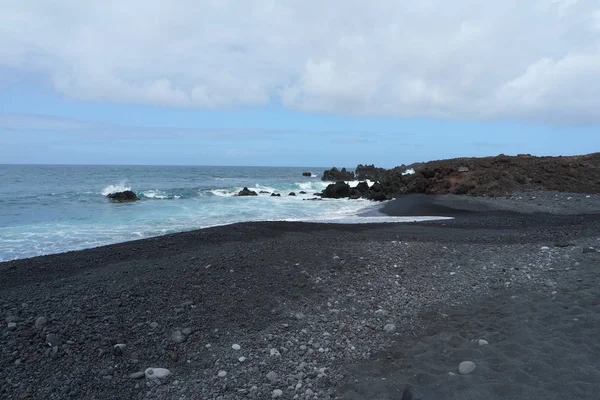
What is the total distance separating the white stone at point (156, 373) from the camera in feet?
13.7

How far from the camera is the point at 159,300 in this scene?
5965 millimetres

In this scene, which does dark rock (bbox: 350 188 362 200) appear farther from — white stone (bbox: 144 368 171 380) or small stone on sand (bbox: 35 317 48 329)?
white stone (bbox: 144 368 171 380)

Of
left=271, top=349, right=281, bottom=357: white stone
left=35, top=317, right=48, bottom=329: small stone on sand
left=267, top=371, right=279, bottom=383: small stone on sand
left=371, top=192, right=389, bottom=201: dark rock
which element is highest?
left=371, top=192, right=389, bottom=201: dark rock

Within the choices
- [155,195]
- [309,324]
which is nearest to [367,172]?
[155,195]

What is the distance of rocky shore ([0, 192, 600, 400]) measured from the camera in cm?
397

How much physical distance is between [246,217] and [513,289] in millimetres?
16016

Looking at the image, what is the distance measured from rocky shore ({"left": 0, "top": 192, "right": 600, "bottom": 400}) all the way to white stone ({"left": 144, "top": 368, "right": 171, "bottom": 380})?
0.05 ft

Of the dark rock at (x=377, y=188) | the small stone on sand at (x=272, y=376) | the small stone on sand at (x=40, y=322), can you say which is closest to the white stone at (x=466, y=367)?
the small stone on sand at (x=272, y=376)

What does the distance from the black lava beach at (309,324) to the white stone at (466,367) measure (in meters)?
0.01

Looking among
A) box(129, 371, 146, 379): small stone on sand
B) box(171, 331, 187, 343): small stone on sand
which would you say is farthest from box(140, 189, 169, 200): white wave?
box(129, 371, 146, 379): small stone on sand

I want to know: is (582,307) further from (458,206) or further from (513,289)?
(458,206)

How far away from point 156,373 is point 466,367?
10.6 feet

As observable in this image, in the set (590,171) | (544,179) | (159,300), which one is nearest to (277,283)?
(159,300)

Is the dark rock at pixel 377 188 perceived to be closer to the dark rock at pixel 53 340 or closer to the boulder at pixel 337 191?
the boulder at pixel 337 191
